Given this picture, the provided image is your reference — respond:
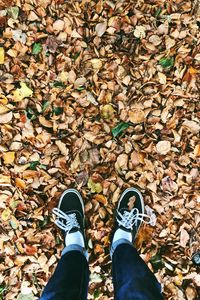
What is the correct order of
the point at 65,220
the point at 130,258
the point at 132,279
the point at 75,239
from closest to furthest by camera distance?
the point at 132,279 → the point at 130,258 → the point at 75,239 → the point at 65,220

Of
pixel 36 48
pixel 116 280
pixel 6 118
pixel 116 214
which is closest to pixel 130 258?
pixel 116 280

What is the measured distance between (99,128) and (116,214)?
1.46 feet

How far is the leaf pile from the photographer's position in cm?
208

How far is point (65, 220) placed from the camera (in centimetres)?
209

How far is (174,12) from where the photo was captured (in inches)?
85.6

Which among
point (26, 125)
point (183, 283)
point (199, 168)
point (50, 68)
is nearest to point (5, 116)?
point (26, 125)

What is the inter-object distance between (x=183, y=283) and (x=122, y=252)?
0.44 metres

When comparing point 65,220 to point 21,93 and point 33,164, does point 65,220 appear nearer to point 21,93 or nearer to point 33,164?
point 33,164

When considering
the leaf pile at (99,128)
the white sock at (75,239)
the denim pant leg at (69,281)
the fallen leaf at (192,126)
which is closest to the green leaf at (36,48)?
the leaf pile at (99,128)

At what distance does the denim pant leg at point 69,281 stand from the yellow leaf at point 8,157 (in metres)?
0.59

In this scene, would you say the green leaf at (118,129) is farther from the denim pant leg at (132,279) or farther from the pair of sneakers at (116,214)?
the denim pant leg at (132,279)

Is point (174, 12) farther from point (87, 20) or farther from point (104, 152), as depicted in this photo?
point (104, 152)

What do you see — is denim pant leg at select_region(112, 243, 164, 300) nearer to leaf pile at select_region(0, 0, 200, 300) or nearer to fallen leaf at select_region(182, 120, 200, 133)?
leaf pile at select_region(0, 0, 200, 300)

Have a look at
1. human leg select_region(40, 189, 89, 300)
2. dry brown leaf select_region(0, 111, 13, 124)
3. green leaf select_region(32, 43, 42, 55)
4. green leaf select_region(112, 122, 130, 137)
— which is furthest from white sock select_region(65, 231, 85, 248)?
green leaf select_region(32, 43, 42, 55)
